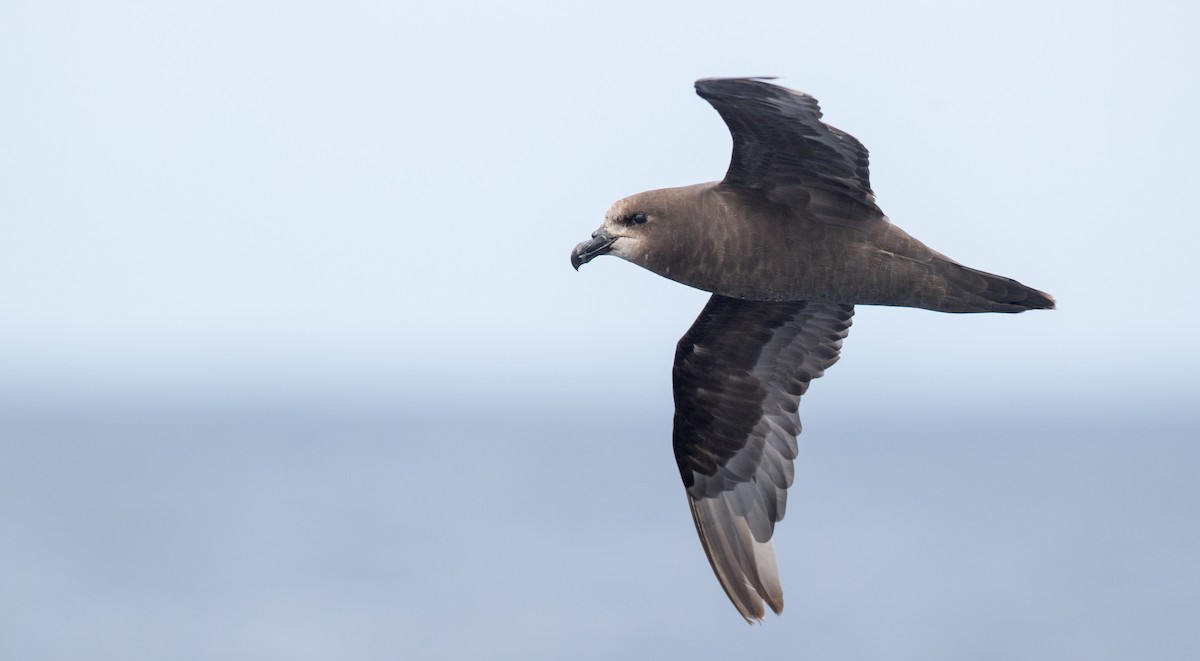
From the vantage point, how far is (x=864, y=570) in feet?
191

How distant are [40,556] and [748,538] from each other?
5066 cm

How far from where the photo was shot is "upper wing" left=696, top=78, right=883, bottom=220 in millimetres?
10039

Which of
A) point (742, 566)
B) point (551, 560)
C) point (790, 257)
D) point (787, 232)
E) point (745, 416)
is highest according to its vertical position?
point (551, 560)

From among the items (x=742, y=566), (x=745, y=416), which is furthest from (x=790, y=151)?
(x=742, y=566)

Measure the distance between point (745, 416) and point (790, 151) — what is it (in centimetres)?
277

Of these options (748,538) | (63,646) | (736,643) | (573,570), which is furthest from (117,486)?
(748,538)

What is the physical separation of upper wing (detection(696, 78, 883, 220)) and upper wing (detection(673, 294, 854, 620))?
5.09ft

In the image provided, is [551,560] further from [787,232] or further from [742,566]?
[787,232]

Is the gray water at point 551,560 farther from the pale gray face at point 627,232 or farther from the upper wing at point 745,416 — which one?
the pale gray face at point 627,232

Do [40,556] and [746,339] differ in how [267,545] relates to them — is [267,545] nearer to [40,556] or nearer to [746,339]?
[40,556]

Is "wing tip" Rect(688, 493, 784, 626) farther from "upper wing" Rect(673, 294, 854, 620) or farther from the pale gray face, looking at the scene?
the pale gray face

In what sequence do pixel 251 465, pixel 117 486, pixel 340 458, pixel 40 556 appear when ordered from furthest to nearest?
pixel 340 458, pixel 251 465, pixel 117 486, pixel 40 556

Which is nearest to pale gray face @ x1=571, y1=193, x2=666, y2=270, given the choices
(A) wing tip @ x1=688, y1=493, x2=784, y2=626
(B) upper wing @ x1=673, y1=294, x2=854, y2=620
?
(B) upper wing @ x1=673, y1=294, x2=854, y2=620

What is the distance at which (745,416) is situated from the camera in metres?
12.7
